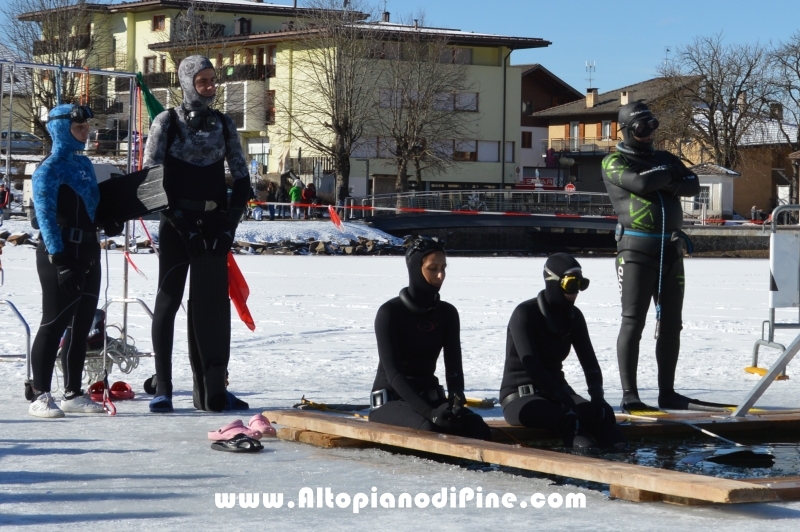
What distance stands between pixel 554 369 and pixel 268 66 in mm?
55898

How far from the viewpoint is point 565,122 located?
7819 cm

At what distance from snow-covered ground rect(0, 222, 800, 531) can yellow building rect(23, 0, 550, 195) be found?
42.7 metres

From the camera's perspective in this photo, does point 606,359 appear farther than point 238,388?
Yes

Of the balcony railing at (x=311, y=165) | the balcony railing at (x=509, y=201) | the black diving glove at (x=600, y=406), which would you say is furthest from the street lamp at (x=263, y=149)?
the black diving glove at (x=600, y=406)

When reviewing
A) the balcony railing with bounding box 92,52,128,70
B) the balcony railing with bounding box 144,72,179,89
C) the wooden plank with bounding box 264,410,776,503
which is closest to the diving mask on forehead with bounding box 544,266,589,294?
the wooden plank with bounding box 264,410,776,503

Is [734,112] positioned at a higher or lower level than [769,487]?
higher

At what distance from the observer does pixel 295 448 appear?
5.71m

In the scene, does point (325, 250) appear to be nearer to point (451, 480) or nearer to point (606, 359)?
point (606, 359)

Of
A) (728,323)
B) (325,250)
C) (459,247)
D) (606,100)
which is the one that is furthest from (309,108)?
(728,323)

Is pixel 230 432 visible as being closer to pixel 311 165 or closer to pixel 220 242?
pixel 220 242

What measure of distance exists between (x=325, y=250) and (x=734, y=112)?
35408 millimetres

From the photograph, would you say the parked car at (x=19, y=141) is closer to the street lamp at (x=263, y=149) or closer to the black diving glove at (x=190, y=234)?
the black diving glove at (x=190, y=234)

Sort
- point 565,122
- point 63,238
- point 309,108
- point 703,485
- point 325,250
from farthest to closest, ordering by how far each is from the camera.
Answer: point 565,122 → point 309,108 → point 325,250 → point 63,238 → point 703,485

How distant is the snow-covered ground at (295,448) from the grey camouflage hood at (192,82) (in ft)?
5.67
